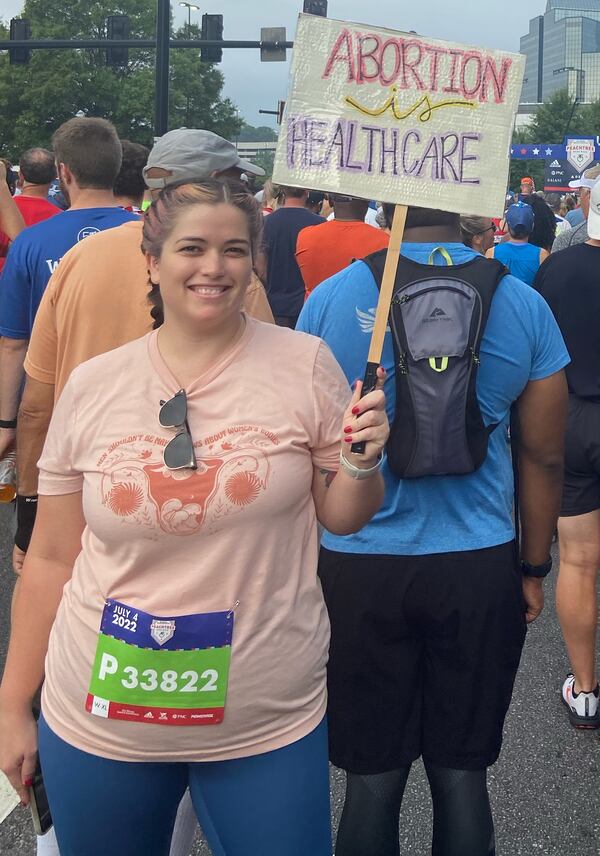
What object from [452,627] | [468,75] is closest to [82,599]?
[452,627]

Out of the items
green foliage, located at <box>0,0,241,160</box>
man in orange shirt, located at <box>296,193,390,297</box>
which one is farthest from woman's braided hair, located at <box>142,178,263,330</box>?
green foliage, located at <box>0,0,241,160</box>

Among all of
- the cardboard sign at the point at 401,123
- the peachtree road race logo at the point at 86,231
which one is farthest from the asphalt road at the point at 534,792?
the cardboard sign at the point at 401,123

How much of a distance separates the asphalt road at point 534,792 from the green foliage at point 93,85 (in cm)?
4725

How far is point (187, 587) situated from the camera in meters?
1.72

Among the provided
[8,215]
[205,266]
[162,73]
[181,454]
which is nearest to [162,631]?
[181,454]

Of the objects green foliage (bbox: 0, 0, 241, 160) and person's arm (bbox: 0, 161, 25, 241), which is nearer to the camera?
person's arm (bbox: 0, 161, 25, 241)

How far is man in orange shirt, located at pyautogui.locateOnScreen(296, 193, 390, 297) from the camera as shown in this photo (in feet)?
17.1

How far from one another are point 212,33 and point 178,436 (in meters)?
19.3

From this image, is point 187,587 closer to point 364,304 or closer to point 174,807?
point 174,807

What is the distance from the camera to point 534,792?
3.12 m

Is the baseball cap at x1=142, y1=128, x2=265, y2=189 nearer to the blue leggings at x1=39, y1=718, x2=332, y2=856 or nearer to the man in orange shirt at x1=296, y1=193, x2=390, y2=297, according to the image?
the blue leggings at x1=39, y1=718, x2=332, y2=856

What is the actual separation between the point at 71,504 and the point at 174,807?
0.62m

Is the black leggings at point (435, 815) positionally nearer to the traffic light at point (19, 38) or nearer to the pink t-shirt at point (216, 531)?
the pink t-shirt at point (216, 531)

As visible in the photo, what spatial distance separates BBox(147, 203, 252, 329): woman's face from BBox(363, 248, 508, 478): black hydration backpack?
1.36ft
